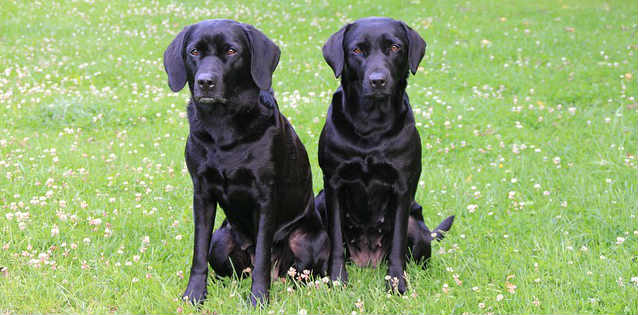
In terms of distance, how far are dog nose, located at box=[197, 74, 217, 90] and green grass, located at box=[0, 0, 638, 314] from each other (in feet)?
4.29

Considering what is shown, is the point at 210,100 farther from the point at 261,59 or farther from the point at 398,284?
the point at 398,284

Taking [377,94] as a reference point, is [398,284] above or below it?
below

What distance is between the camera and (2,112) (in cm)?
835

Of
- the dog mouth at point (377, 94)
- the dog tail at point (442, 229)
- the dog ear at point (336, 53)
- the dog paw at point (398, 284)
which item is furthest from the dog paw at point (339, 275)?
the dog ear at point (336, 53)

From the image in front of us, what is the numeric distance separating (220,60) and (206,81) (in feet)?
0.66

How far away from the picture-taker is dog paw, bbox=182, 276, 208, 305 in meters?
3.96

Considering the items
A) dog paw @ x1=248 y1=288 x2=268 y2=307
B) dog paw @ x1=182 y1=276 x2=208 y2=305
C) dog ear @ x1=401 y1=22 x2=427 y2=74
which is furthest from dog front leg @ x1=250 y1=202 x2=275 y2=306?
dog ear @ x1=401 y1=22 x2=427 y2=74

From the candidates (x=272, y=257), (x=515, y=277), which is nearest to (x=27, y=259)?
(x=272, y=257)

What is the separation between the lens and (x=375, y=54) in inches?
162

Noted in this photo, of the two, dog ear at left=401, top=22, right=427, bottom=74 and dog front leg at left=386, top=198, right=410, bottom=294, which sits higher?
dog ear at left=401, top=22, right=427, bottom=74

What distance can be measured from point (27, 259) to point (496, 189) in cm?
417

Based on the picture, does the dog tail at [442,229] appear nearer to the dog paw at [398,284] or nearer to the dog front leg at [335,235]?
the dog paw at [398,284]

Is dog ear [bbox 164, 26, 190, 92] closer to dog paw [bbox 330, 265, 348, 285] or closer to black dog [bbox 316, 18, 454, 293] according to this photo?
black dog [bbox 316, 18, 454, 293]

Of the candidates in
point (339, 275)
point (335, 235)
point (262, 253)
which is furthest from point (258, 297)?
point (335, 235)
